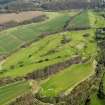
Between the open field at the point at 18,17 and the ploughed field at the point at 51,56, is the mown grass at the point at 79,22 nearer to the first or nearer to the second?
the ploughed field at the point at 51,56

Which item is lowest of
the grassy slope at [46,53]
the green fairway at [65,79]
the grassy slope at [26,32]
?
the grassy slope at [26,32]

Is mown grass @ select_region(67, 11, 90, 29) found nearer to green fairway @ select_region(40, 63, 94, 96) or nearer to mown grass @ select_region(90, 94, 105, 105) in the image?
green fairway @ select_region(40, 63, 94, 96)

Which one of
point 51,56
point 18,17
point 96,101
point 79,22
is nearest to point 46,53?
point 51,56

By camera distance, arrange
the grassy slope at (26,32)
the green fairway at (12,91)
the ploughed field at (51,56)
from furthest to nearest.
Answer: the grassy slope at (26,32) → the ploughed field at (51,56) → the green fairway at (12,91)

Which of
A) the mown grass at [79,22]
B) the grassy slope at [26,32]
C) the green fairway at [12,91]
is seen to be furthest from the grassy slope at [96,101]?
the mown grass at [79,22]

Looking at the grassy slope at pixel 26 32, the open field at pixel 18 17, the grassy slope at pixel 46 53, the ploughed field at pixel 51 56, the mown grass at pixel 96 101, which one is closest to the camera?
the mown grass at pixel 96 101

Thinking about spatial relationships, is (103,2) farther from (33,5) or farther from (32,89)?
(32,89)

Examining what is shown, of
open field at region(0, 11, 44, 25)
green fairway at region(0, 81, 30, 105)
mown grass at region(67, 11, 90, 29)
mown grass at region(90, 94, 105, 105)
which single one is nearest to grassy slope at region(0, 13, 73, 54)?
mown grass at region(67, 11, 90, 29)
